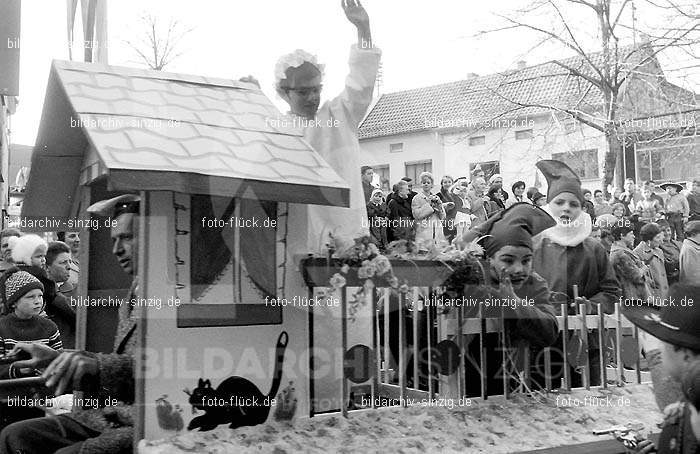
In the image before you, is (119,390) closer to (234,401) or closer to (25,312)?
(234,401)

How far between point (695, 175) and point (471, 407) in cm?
2656

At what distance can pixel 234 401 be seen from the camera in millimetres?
2699

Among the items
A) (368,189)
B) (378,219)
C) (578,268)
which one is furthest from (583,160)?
(578,268)

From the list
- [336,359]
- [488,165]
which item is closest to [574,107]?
[488,165]

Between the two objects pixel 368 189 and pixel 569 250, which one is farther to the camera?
pixel 368 189

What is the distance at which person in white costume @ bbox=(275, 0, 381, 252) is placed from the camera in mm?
3691

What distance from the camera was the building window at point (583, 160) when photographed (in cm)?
2181

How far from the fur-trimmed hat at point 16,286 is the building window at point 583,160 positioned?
690 inches

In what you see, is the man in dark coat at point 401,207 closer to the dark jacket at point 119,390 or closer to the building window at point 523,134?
the dark jacket at point 119,390

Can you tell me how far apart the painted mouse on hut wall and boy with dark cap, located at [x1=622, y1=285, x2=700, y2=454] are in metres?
1.29

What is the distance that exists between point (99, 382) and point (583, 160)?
2176 centimetres

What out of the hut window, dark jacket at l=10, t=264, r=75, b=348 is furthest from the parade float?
dark jacket at l=10, t=264, r=75, b=348

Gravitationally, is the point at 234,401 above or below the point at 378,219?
below

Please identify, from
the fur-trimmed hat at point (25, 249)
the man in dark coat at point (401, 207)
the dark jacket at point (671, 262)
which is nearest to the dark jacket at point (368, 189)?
the man in dark coat at point (401, 207)
